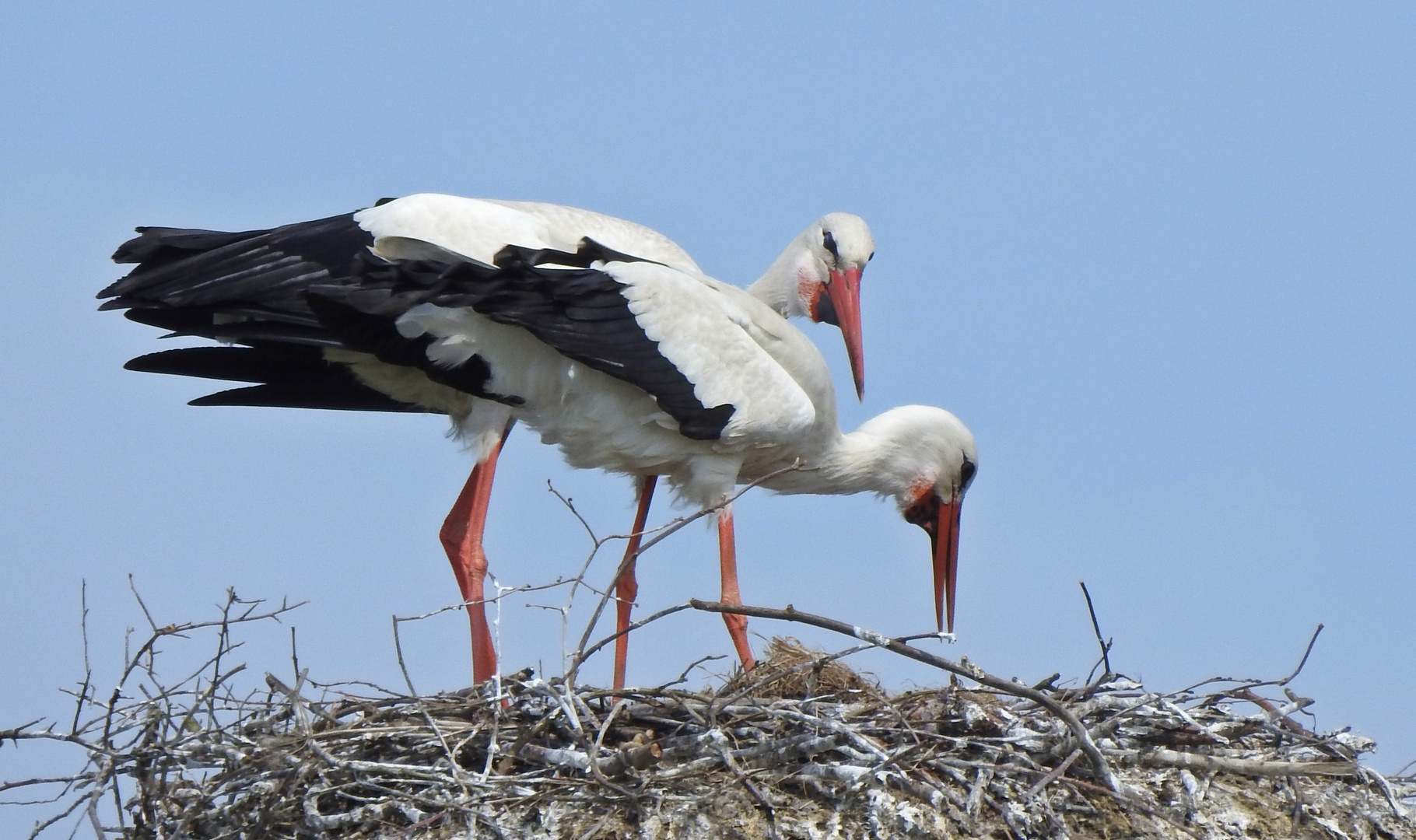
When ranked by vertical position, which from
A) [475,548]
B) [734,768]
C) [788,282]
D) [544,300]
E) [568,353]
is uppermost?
[788,282]

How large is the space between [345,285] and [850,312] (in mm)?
2186

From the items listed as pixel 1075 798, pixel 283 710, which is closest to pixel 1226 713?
pixel 1075 798

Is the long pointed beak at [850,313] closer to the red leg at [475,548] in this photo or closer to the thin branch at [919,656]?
the red leg at [475,548]

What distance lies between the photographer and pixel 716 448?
21.1 feet

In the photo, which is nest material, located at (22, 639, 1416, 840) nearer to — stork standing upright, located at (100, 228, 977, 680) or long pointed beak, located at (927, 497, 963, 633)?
stork standing upright, located at (100, 228, 977, 680)

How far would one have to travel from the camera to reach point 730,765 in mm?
4684

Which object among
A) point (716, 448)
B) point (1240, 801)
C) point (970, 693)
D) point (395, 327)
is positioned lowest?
point (1240, 801)

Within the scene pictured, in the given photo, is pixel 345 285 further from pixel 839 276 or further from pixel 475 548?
pixel 839 276

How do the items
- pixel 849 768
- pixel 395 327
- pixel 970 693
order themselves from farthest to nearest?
pixel 395 327
pixel 970 693
pixel 849 768

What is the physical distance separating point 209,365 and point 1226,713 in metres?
3.78

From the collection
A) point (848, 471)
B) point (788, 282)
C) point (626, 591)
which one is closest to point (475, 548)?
point (626, 591)

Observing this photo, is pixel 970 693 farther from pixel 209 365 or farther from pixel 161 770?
pixel 209 365

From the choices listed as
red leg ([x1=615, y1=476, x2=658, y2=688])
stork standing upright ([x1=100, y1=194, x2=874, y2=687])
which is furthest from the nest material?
red leg ([x1=615, y1=476, x2=658, y2=688])

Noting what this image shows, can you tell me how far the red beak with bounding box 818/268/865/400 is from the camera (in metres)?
7.26
